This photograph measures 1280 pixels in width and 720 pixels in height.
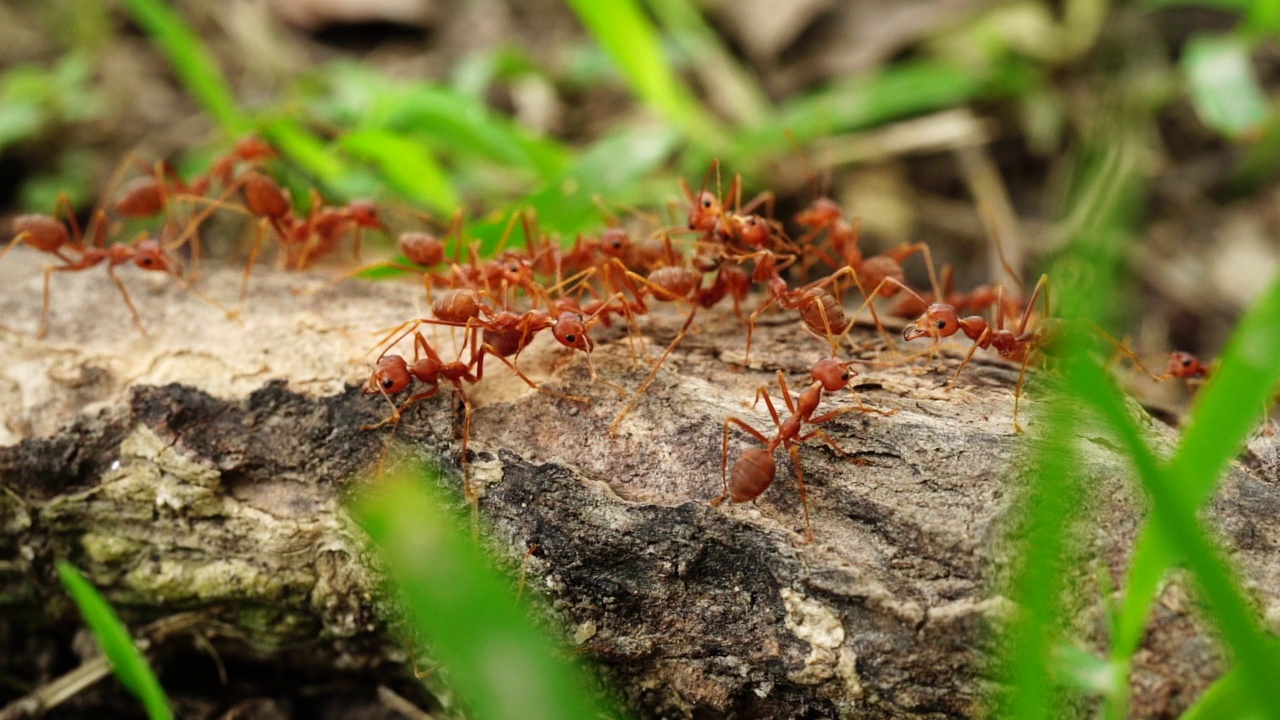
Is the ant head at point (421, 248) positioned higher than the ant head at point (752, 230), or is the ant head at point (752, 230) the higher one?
the ant head at point (752, 230)

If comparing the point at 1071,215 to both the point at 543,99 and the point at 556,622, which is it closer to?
the point at 543,99

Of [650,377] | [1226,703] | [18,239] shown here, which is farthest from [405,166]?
[1226,703]

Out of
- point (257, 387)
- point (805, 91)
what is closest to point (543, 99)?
point (805, 91)

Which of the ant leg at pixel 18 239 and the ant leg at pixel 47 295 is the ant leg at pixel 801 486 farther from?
the ant leg at pixel 18 239

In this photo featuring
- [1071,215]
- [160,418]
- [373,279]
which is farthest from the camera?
[1071,215]

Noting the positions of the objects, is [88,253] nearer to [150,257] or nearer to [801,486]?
[150,257]

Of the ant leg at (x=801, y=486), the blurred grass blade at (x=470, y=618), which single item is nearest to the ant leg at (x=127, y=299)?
the ant leg at (x=801, y=486)

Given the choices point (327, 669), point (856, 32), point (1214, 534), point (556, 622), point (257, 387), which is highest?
point (856, 32)
